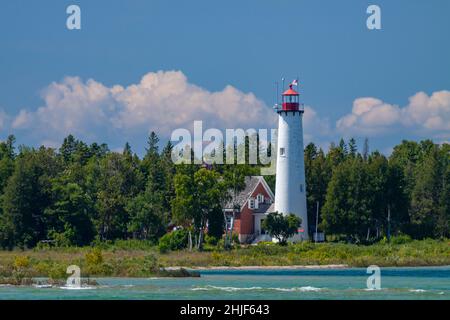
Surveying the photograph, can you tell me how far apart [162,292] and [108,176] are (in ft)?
133

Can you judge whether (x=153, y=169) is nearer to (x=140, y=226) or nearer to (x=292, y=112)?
(x=140, y=226)

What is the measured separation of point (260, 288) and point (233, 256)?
19592 mm

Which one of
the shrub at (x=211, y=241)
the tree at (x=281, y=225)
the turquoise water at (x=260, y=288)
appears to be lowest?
the turquoise water at (x=260, y=288)

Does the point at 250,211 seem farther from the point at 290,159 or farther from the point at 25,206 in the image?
the point at 25,206

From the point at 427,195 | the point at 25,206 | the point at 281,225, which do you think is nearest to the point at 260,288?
the point at 281,225

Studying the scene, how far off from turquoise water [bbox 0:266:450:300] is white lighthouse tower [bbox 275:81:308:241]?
642 inches

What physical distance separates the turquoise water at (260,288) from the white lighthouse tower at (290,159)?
16.3 m

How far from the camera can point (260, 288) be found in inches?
1929

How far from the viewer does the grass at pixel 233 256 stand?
58.0 metres

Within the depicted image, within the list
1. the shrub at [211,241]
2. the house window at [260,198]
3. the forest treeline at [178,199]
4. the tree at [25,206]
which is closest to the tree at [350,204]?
the forest treeline at [178,199]

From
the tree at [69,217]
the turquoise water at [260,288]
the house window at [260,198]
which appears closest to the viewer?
the turquoise water at [260,288]

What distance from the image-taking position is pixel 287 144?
7550 centimetres

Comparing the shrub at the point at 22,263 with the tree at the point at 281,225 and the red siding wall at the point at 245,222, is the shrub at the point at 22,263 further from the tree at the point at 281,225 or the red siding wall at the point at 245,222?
the red siding wall at the point at 245,222

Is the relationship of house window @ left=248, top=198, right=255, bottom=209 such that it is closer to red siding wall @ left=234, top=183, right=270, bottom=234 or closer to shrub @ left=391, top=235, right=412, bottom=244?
red siding wall @ left=234, top=183, right=270, bottom=234
